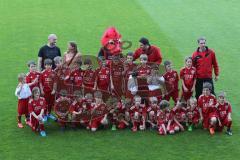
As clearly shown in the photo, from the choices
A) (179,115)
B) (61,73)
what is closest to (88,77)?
(61,73)

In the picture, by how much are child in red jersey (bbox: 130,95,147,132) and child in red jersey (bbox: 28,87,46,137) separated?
1.62 m

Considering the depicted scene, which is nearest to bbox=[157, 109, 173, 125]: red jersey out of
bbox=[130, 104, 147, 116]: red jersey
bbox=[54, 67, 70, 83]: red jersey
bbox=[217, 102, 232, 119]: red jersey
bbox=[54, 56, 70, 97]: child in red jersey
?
bbox=[130, 104, 147, 116]: red jersey

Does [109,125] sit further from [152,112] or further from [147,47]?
[147,47]

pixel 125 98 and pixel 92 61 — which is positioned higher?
pixel 92 61

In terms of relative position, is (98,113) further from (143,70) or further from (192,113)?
(192,113)

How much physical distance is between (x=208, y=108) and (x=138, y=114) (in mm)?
1272

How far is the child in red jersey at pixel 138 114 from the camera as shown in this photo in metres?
11.0

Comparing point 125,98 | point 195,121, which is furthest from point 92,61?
point 195,121

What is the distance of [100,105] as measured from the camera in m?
11.0

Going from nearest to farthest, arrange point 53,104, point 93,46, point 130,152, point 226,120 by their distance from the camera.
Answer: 1. point 130,152
2. point 226,120
3. point 53,104
4. point 93,46

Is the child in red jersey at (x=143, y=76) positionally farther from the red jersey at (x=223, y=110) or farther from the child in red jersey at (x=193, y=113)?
the red jersey at (x=223, y=110)

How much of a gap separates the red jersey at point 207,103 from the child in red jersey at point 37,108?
2851mm

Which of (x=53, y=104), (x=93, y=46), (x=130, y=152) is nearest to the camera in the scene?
(x=130, y=152)

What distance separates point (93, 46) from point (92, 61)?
478 centimetres
